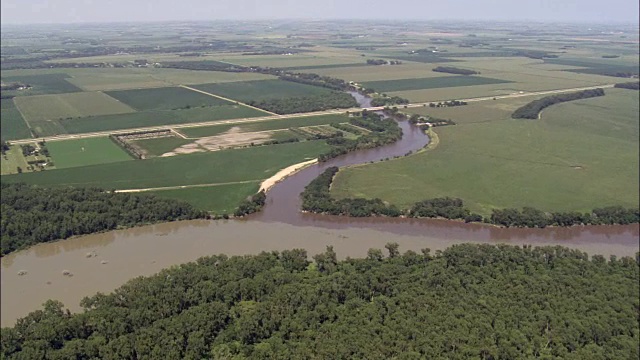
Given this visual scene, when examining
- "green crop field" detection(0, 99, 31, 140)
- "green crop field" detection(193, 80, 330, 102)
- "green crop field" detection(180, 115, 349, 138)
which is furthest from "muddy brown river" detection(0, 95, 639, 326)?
"green crop field" detection(193, 80, 330, 102)

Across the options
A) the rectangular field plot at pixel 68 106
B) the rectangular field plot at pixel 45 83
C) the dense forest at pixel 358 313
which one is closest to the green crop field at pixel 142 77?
the rectangular field plot at pixel 45 83

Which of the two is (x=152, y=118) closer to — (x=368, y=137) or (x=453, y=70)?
(x=368, y=137)

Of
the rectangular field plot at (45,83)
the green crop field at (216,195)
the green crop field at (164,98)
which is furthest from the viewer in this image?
the rectangular field plot at (45,83)

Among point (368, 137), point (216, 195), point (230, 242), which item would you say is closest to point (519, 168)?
point (368, 137)

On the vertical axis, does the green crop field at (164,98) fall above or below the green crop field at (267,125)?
above

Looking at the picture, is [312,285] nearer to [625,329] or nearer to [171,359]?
[171,359]

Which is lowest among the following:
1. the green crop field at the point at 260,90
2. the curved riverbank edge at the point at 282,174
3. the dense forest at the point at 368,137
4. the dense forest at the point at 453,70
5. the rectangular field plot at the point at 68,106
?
the curved riverbank edge at the point at 282,174

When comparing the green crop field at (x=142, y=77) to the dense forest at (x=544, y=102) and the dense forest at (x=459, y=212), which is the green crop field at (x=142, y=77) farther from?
the dense forest at (x=459, y=212)
